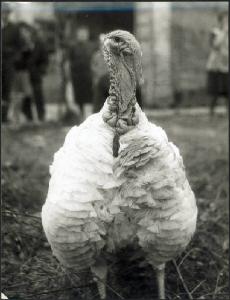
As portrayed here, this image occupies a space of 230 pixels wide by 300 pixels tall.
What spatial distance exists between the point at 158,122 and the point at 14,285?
808 centimetres

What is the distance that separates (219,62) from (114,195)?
30.3 ft

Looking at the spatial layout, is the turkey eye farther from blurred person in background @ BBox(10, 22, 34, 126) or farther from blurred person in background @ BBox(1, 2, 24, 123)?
blurred person in background @ BBox(10, 22, 34, 126)

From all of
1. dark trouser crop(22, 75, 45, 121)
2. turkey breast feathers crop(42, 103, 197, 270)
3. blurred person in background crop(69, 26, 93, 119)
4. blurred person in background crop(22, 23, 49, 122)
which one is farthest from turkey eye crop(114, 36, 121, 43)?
blurred person in background crop(69, 26, 93, 119)

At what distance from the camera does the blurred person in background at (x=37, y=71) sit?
1220 centimetres

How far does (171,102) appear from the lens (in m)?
16.3

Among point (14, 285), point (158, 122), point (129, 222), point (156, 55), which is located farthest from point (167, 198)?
point (156, 55)

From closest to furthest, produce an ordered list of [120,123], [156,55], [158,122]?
[120,123], [158,122], [156,55]

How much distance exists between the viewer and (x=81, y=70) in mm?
13945

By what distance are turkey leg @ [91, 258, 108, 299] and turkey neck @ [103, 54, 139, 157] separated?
90 centimetres

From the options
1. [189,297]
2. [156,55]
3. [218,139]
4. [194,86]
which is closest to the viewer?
[189,297]

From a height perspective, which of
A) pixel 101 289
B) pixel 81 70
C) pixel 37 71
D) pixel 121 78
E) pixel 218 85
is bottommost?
pixel 101 289

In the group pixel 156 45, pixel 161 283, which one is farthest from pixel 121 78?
pixel 156 45

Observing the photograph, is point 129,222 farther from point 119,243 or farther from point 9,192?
point 9,192

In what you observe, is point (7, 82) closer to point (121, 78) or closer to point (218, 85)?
point (218, 85)
